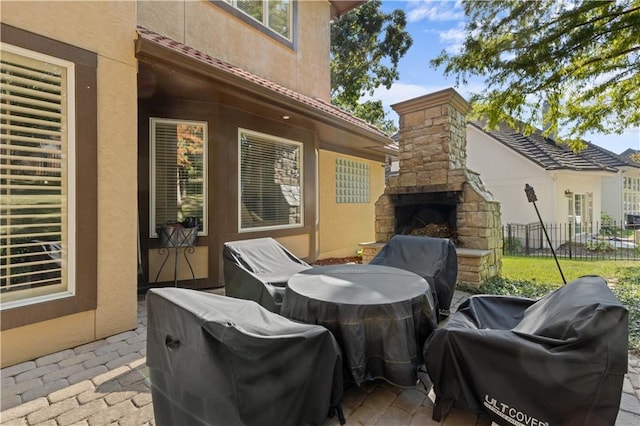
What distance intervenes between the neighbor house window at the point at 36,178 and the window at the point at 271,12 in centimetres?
425

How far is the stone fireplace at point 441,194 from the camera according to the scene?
5.81m

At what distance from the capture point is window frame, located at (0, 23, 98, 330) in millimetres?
3094

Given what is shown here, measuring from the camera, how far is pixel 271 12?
23.2ft

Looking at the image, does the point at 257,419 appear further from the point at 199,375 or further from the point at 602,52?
the point at 602,52

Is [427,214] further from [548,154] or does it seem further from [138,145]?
[548,154]

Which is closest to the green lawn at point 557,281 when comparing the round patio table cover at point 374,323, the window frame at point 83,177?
the round patio table cover at point 374,323

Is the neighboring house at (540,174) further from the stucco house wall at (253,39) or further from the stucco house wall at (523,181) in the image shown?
the stucco house wall at (253,39)

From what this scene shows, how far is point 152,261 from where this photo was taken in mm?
5141

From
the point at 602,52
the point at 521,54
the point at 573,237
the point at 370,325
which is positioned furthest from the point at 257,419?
the point at 573,237

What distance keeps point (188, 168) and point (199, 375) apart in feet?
14.3

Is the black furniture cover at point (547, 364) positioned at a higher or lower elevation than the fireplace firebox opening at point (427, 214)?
lower

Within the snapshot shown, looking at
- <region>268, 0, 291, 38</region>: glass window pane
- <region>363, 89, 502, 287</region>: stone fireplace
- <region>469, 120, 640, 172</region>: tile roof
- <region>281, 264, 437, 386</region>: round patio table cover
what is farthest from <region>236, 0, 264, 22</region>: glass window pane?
<region>469, 120, 640, 172</region>: tile roof

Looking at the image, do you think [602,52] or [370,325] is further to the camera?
[602,52]

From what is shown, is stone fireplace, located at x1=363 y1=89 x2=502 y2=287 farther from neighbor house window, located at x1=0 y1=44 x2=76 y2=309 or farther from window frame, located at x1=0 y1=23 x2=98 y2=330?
neighbor house window, located at x1=0 y1=44 x2=76 y2=309
